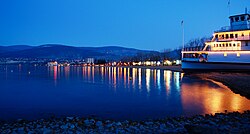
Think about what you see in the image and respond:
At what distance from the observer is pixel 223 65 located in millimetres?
43531

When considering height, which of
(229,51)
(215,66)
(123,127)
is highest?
(229,51)

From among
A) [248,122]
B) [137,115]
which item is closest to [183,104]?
[137,115]

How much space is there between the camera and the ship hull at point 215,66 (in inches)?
1640

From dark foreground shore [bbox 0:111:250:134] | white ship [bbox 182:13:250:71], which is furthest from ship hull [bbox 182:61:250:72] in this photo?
dark foreground shore [bbox 0:111:250:134]

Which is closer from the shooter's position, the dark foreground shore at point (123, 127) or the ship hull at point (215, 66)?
the dark foreground shore at point (123, 127)

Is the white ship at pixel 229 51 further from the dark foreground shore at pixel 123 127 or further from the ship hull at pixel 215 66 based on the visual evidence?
the dark foreground shore at pixel 123 127

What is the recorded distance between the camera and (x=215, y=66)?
148ft

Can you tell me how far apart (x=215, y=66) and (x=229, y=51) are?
3665 mm

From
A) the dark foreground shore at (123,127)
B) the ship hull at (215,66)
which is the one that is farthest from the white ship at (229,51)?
the dark foreground shore at (123,127)

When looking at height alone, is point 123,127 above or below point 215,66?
below

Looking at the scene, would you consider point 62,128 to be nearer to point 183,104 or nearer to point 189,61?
point 183,104

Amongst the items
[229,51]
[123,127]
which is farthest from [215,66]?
[123,127]

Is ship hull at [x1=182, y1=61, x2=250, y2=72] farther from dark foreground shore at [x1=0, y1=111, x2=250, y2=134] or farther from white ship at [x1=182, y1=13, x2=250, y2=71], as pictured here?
dark foreground shore at [x1=0, y1=111, x2=250, y2=134]

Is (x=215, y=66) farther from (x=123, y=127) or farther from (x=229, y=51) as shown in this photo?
(x=123, y=127)
